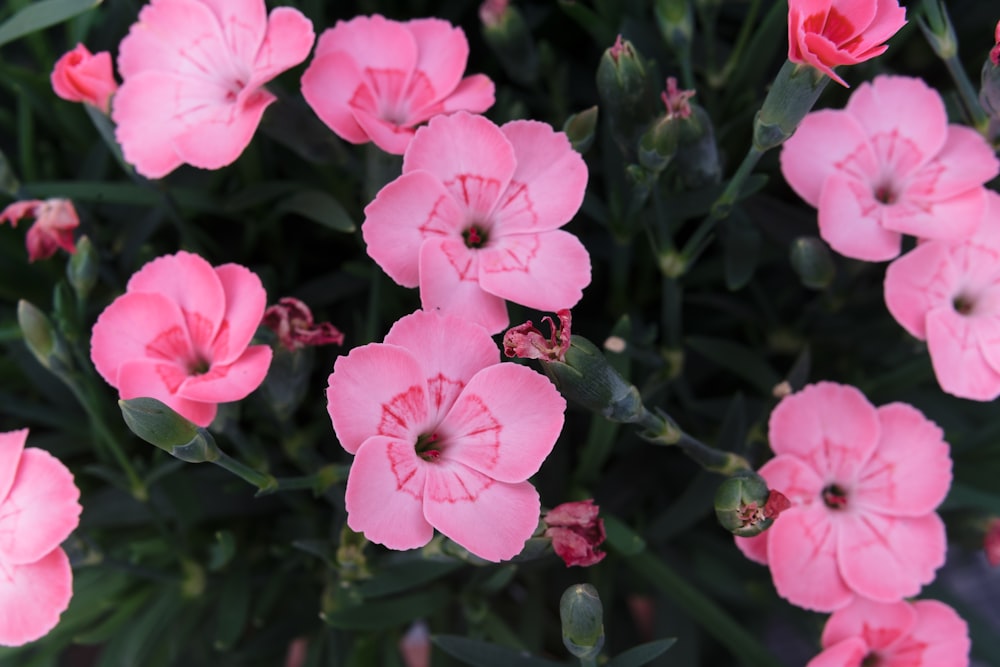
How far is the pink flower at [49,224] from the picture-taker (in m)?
0.64

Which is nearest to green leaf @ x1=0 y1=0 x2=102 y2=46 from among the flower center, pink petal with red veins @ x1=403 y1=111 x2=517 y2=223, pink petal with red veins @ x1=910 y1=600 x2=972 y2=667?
pink petal with red veins @ x1=403 y1=111 x2=517 y2=223

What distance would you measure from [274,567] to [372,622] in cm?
19

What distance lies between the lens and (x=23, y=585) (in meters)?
0.55

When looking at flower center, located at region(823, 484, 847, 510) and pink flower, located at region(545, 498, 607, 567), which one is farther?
flower center, located at region(823, 484, 847, 510)

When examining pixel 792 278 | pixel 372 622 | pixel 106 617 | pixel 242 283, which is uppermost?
pixel 242 283

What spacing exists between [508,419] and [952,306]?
14.5 inches

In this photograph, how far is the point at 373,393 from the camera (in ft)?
1.62

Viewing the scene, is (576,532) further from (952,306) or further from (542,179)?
(952,306)

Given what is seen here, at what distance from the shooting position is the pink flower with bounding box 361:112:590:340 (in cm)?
53

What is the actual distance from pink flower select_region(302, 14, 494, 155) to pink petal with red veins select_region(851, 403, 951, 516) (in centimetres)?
37

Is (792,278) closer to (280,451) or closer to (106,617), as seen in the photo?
(280,451)

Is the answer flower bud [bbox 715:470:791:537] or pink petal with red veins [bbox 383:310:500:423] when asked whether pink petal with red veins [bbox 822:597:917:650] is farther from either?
pink petal with red veins [bbox 383:310:500:423]

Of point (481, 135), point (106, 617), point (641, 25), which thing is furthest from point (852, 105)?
point (106, 617)

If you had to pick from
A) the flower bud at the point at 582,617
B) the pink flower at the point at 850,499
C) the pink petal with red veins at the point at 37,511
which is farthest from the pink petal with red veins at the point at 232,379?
the pink flower at the point at 850,499
